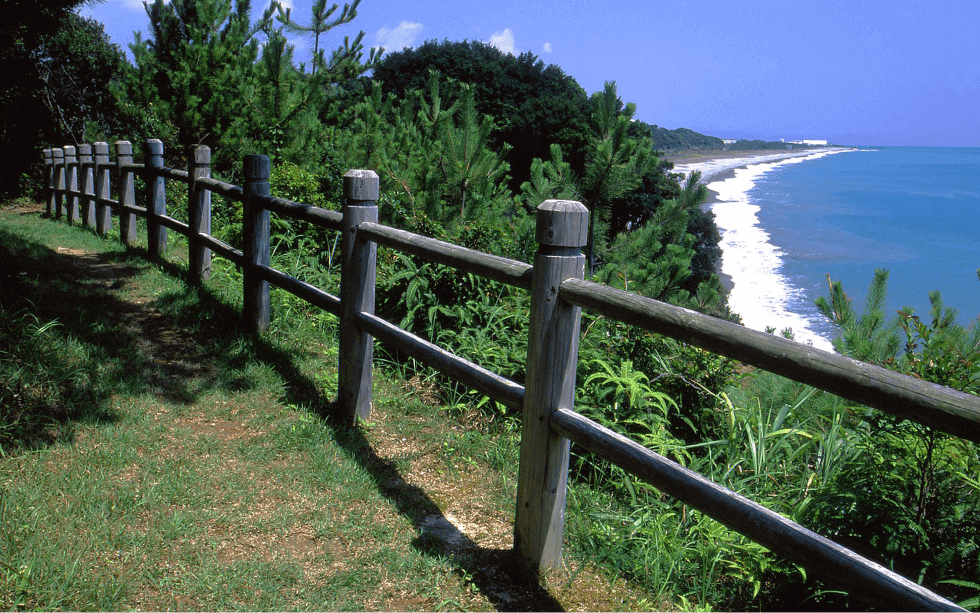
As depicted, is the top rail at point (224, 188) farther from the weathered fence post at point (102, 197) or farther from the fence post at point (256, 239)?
the weathered fence post at point (102, 197)

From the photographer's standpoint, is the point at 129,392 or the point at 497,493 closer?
the point at 497,493

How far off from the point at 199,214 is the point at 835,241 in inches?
1928

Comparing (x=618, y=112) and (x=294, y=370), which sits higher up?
(x=618, y=112)

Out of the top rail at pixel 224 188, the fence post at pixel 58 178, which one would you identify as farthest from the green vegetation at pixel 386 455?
the fence post at pixel 58 178

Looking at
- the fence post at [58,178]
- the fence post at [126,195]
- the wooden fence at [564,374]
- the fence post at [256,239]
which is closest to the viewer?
the wooden fence at [564,374]

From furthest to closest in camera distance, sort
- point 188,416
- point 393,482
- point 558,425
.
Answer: point 188,416 < point 393,482 < point 558,425

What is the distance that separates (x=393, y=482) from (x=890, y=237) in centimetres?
5848

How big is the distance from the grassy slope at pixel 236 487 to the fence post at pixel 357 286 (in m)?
0.21

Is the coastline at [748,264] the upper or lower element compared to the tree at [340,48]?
lower

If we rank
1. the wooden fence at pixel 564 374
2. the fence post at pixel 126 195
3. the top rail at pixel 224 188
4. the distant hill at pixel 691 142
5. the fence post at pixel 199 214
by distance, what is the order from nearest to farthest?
1. the wooden fence at pixel 564 374
2. the top rail at pixel 224 188
3. the fence post at pixel 199 214
4. the fence post at pixel 126 195
5. the distant hill at pixel 691 142

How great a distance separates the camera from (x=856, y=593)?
1908 mm

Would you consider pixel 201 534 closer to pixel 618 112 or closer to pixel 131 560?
pixel 131 560

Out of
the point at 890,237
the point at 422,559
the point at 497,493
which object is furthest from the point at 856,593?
the point at 890,237

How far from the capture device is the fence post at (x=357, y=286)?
415cm
